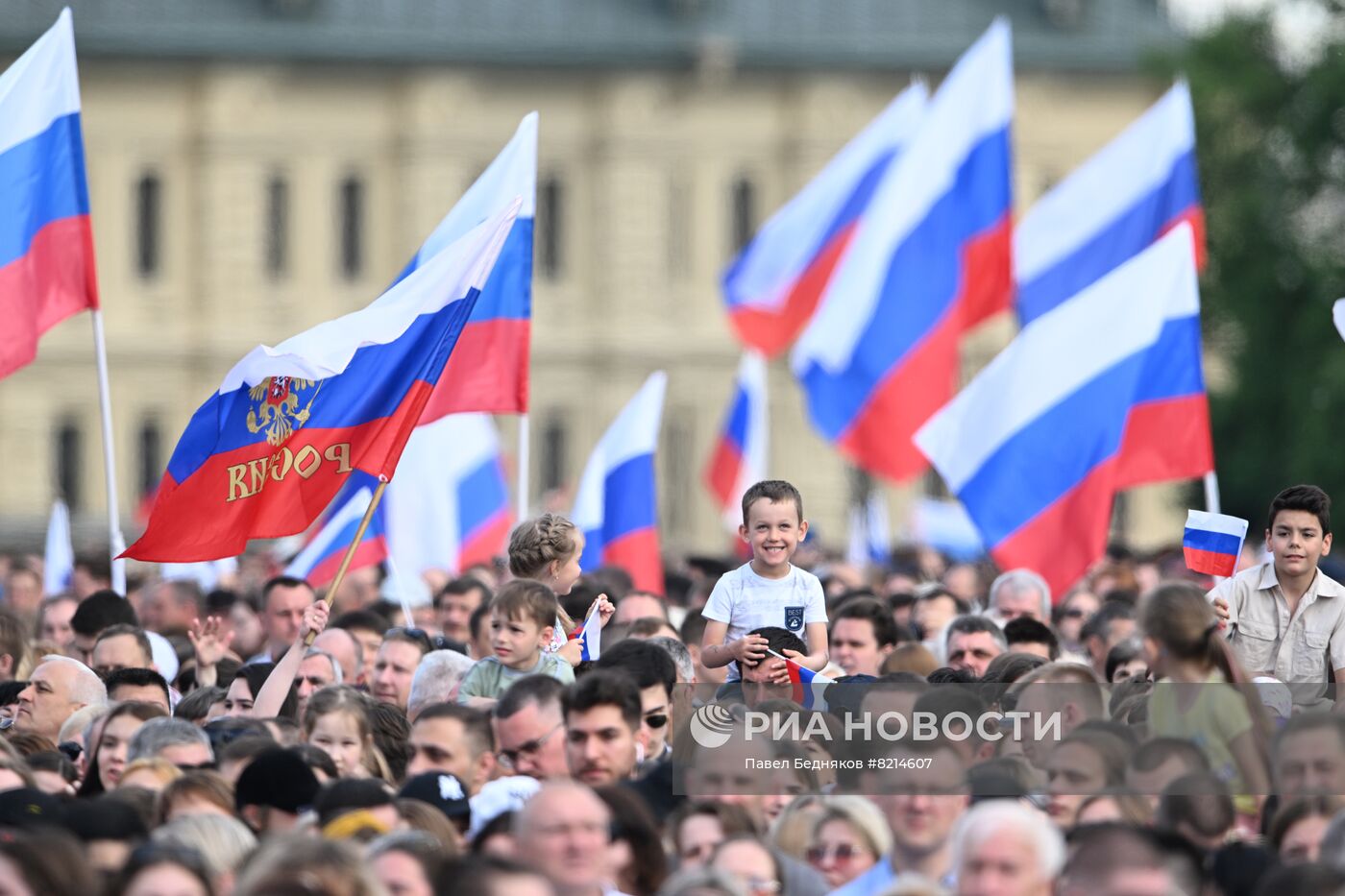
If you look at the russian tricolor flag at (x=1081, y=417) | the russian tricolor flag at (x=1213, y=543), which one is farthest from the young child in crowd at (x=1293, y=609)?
the russian tricolor flag at (x=1081, y=417)

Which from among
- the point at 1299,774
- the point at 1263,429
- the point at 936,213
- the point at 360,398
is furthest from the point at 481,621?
the point at 1263,429

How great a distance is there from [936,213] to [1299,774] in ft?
41.6

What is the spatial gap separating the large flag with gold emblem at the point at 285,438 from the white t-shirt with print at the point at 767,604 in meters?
1.63

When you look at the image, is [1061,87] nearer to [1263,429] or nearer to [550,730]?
[1263,429]

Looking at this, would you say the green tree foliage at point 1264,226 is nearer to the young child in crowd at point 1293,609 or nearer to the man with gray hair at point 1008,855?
the young child in crowd at point 1293,609

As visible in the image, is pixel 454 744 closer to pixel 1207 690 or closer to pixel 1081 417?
pixel 1207 690

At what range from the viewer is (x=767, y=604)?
31.6 ft

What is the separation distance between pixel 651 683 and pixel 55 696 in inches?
97.5

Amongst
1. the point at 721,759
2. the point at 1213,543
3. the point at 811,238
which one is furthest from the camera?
the point at 811,238

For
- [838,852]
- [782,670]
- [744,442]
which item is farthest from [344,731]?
[744,442]

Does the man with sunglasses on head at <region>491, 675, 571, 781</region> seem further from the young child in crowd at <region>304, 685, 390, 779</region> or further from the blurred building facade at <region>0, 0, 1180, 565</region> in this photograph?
the blurred building facade at <region>0, 0, 1180, 565</region>

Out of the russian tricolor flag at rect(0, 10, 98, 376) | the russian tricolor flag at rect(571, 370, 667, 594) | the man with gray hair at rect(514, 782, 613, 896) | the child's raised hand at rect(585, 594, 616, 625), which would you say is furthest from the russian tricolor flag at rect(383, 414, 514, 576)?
the man with gray hair at rect(514, 782, 613, 896)

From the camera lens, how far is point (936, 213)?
19.5 meters

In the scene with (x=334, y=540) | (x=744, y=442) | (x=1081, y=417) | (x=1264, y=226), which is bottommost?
(x=334, y=540)
